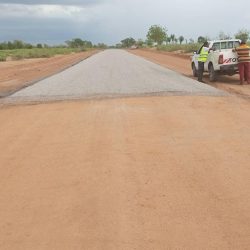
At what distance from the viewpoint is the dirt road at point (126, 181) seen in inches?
193

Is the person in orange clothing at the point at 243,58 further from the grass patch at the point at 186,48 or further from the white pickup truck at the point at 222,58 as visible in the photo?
the grass patch at the point at 186,48

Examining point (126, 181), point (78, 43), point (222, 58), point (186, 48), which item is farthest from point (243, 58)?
point (78, 43)

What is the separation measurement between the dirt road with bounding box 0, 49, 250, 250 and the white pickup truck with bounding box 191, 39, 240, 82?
8.63m

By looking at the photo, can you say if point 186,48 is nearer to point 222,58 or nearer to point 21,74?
point 21,74

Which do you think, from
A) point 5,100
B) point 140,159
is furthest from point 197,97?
point 140,159

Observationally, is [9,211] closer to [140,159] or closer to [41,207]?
[41,207]

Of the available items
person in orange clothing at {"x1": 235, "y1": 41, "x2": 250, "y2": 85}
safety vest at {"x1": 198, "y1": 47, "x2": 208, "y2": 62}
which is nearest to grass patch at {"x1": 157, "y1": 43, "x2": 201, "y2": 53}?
safety vest at {"x1": 198, "y1": 47, "x2": 208, "y2": 62}

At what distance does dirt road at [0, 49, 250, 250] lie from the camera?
16.1 ft

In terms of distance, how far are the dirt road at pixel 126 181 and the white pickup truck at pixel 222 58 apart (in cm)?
863

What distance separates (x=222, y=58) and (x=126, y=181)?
13921 mm

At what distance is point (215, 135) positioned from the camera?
9008mm

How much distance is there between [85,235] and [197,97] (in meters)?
9.58

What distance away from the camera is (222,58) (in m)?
19.5

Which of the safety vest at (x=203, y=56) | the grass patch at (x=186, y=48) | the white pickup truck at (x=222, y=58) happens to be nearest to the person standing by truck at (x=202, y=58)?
the safety vest at (x=203, y=56)
